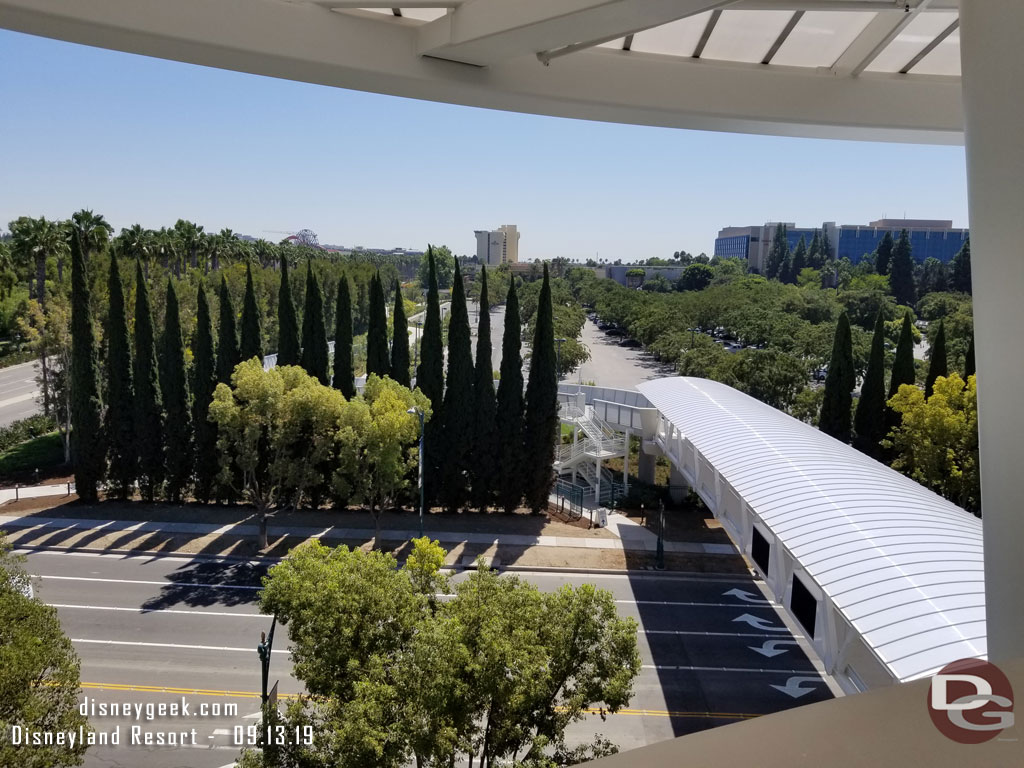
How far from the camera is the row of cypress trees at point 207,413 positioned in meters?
26.1

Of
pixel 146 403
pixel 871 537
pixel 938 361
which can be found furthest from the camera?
pixel 938 361

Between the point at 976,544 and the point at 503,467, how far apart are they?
16191mm

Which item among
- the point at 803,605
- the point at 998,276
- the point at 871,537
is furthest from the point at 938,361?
the point at 998,276

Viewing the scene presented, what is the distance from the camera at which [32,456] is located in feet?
102

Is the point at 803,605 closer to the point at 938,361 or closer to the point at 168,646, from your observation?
the point at 168,646

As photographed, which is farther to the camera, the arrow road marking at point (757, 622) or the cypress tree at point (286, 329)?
the cypress tree at point (286, 329)

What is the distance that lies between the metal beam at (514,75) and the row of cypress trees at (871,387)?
88.4 ft

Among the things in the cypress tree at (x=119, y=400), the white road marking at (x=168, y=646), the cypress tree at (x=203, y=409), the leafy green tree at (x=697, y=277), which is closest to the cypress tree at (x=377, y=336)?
the cypress tree at (x=203, y=409)

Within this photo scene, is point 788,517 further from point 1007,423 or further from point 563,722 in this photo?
point 1007,423

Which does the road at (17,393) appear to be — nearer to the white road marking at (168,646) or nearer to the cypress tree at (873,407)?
the white road marking at (168,646)

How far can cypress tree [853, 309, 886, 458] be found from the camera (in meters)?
29.8

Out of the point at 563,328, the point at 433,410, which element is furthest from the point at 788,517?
the point at 563,328

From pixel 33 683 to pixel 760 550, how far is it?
1288 cm

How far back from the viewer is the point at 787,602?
528 inches
